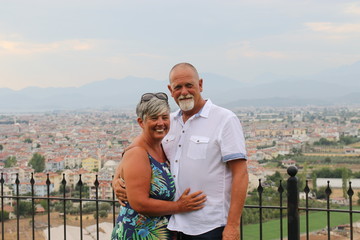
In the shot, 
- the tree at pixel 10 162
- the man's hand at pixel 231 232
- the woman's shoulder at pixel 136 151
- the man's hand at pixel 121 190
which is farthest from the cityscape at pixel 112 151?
the man's hand at pixel 231 232

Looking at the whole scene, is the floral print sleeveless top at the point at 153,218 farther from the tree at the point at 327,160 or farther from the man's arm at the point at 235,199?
the tree at the point at 327,160

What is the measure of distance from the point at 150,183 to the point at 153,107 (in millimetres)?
296

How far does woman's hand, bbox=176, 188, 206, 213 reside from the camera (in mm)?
1882

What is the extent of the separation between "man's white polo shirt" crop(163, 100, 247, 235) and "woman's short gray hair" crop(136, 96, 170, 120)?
0.14 metres

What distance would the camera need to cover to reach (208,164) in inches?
74.1

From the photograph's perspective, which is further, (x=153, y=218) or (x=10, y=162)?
(x=10, y=162)

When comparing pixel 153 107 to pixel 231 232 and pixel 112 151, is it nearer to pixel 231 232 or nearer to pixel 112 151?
pixel 231 232

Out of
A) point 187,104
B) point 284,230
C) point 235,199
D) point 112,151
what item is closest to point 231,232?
point 235,199

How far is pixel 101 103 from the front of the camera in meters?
196

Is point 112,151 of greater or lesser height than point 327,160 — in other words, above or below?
→ above

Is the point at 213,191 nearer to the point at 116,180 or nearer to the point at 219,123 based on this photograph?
the point at 219,123

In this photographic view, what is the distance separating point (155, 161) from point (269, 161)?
44137mm

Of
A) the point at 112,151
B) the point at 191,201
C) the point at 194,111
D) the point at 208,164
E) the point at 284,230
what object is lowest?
the point at 284,230

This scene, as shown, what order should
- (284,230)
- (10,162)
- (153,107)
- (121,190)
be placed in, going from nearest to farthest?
(153,107)
(121,190)
(284,230)
(10,162)
